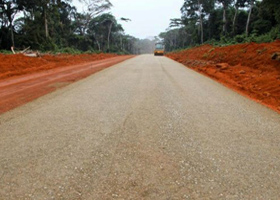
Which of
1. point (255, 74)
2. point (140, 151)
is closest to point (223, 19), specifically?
point (255, 74)

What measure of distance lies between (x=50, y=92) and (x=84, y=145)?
12.3ft

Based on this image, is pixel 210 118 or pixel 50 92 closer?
pixel 210 118

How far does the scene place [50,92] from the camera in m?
5.77

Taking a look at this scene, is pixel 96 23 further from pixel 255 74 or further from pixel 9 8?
pixel 255 74

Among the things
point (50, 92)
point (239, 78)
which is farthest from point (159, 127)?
point (239, 78)

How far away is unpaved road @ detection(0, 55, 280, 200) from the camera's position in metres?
1.91

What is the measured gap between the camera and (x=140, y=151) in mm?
2564

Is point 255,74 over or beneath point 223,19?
beneath

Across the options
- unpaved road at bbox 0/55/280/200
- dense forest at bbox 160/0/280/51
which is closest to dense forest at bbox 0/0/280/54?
dense forest at bbox 160/0/280/51

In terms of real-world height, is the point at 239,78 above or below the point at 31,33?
below

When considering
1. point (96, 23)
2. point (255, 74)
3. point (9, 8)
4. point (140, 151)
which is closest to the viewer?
point (140, 151)

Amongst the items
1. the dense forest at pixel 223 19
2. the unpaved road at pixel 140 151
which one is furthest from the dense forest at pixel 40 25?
the unpaved road at pixel 140 151

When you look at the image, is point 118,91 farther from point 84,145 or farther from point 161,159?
point 161,159

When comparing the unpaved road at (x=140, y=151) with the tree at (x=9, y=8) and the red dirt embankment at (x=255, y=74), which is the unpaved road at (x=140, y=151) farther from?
the tree at (x=9, y=8)
